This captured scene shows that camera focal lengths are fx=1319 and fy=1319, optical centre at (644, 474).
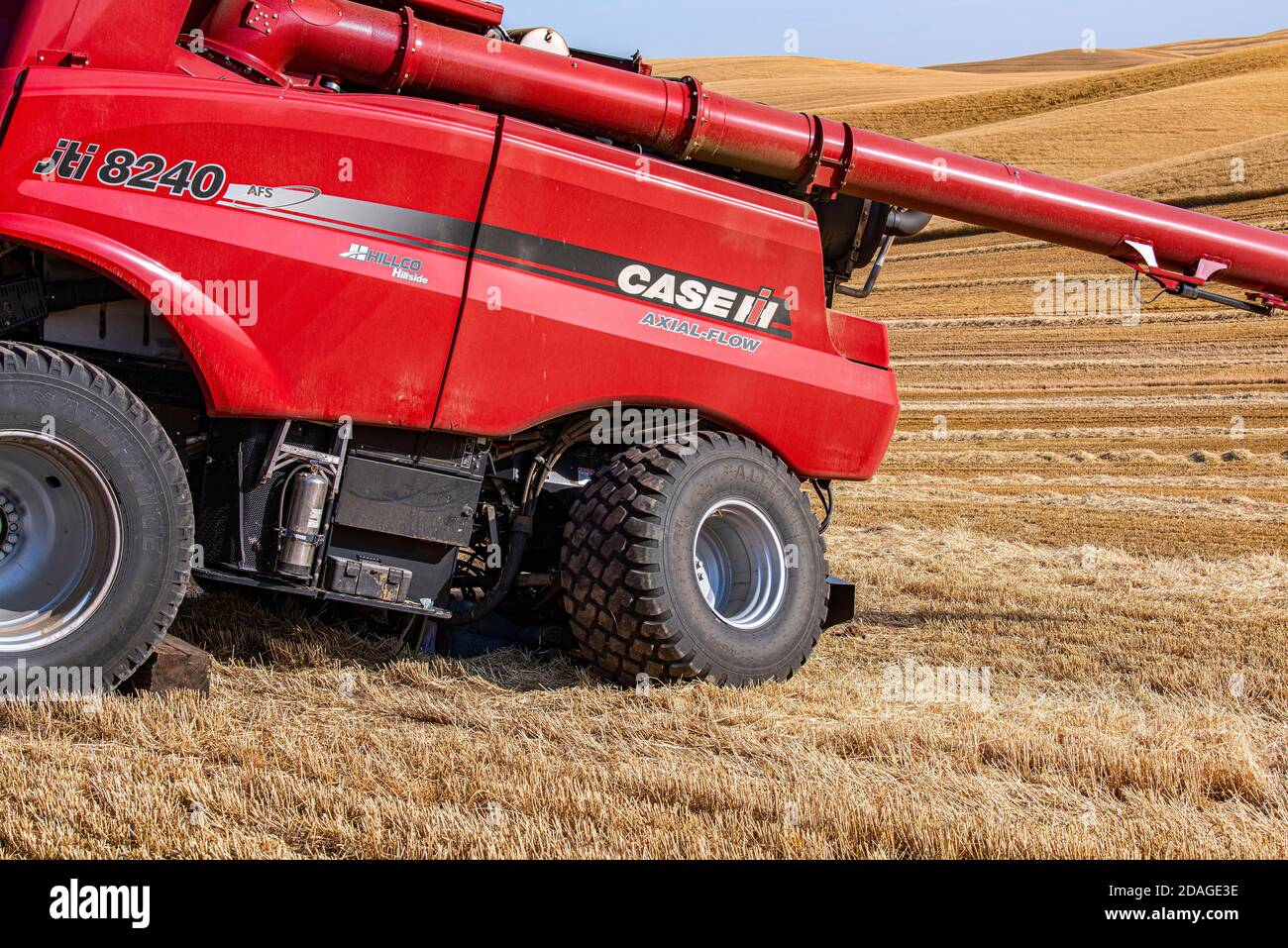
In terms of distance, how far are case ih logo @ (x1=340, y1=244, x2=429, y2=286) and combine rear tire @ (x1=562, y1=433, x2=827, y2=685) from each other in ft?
3.69

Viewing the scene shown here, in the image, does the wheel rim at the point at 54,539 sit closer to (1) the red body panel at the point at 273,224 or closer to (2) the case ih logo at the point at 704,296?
(1) the red body panel at the point at 273,224

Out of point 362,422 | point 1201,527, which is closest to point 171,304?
point 362,422

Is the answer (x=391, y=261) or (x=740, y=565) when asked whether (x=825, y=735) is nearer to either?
(x=740, y=565)

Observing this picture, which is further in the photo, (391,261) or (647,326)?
(647,326)

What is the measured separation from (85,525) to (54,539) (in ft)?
0.36

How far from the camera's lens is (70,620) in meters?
4.25

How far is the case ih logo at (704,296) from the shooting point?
5359mm

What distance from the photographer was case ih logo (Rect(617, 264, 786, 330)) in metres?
5.36

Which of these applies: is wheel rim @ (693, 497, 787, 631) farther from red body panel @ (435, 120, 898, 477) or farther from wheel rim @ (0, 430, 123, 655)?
wheel rim @ (0, 430, 123, 655)

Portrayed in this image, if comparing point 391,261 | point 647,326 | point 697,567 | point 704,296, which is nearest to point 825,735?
point 697,567

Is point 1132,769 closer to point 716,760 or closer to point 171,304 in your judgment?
point 716,760

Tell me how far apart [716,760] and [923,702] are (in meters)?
1.23

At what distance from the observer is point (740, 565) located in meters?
5.77

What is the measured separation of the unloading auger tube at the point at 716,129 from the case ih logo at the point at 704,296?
1.96 ft
